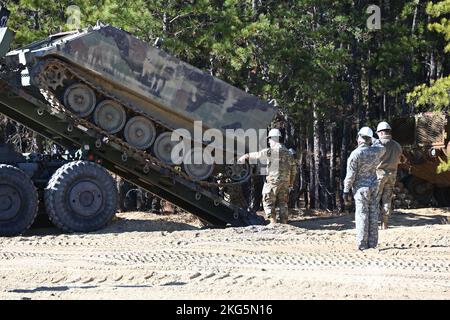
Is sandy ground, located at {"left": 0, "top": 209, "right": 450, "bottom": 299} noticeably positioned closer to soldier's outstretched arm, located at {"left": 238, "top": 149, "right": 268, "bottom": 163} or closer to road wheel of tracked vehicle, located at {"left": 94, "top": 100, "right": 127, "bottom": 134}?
soldier's outstretched arm, located at {"left": 238, "top": 149, "right": 268, "bottom": 163}

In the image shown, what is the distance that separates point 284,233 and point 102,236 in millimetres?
3065

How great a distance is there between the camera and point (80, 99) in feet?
54.6

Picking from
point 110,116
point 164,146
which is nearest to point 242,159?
point 164,146

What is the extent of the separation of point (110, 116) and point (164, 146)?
3.94ft

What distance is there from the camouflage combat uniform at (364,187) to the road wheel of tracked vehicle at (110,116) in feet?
18.9

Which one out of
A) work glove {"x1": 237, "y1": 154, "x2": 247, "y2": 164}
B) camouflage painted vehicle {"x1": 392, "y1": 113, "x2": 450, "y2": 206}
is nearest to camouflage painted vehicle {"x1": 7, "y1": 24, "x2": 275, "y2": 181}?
work glove {"x1": 237, "y1": 154, "x2": 247, "y2": 164}

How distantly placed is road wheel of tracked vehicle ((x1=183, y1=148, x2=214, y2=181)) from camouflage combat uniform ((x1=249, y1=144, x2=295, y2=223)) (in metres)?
0.98

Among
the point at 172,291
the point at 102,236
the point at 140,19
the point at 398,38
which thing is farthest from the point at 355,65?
the point at 172,291

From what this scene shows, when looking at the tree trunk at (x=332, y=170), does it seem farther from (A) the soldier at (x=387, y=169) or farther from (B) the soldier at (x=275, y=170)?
(A) the soldier at (x=387, y=169)

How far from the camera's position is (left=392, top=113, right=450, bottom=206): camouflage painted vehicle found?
23078 millimetres

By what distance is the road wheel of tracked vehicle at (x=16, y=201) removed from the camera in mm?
15430

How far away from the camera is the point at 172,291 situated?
902 centimetres

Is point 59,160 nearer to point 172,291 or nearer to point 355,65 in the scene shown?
point 172,291

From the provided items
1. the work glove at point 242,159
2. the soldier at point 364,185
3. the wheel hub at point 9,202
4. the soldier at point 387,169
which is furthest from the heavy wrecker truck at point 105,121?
the soldier at point 364,185
